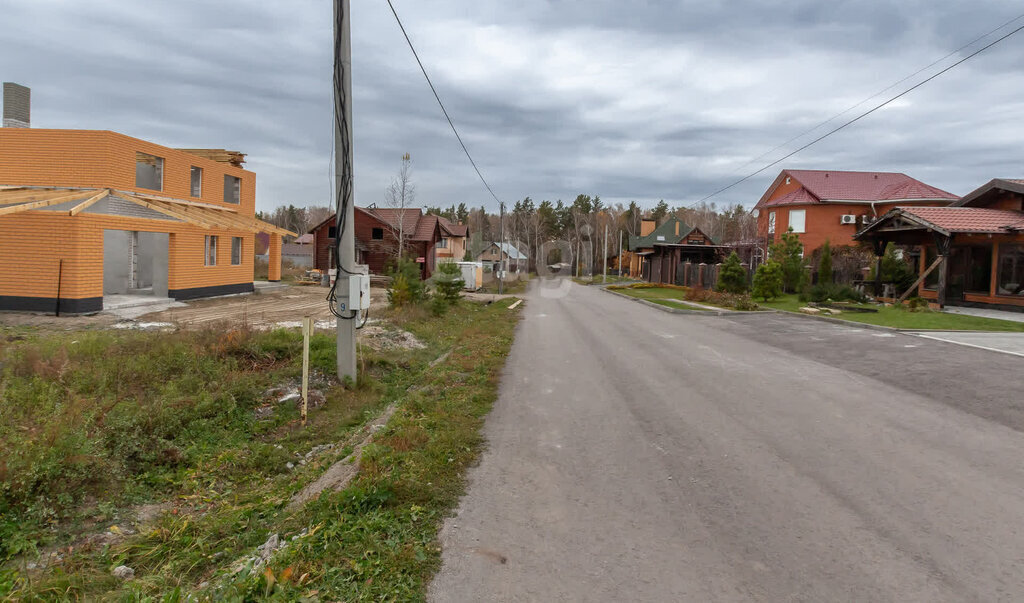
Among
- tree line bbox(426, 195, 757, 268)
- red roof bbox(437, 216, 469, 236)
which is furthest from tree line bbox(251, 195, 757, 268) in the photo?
red roof bbox(437, 216, 469, 236)

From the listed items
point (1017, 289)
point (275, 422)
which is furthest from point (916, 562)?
point (1017, 289)

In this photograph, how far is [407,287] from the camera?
68.2 feet

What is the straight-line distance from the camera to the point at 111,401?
7.37m

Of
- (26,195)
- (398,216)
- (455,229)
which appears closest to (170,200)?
(26,195)

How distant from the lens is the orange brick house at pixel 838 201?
38125 millimetres

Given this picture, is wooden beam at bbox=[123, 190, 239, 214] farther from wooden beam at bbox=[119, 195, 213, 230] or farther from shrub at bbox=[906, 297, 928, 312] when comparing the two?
shrub at bbox=[906, 297, 928, 312]

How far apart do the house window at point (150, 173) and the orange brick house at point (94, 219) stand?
0.13 ft

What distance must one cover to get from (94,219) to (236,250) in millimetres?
10829

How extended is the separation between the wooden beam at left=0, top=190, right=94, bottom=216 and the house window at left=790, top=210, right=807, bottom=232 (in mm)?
38098

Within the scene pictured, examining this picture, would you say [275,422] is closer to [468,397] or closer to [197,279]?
[468,397]

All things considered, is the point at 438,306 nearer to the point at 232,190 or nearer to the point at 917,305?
the point at 232,190

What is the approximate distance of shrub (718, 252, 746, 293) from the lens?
30.7m

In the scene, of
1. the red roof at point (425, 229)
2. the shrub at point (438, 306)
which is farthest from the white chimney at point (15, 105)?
the red roof at point (425, 229)

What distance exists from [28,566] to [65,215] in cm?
1708
